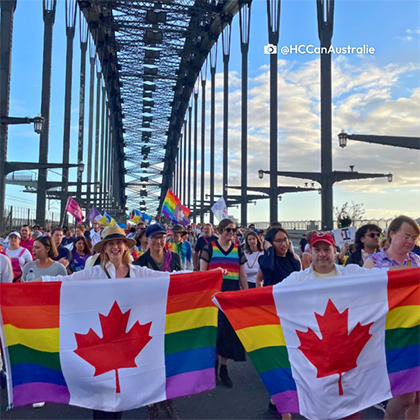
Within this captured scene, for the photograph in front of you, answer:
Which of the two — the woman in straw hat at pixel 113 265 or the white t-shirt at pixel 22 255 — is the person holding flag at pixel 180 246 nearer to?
the white t-shirt at pixel 22 255

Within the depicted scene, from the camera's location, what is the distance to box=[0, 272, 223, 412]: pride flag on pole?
11.2ft

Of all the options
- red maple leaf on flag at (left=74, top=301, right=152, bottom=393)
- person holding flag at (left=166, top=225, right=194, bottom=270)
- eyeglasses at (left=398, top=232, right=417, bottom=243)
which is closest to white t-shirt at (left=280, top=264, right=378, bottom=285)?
eyeglasses at (left=398, top=232, right=417, bottom=243)

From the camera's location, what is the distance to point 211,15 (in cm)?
3916

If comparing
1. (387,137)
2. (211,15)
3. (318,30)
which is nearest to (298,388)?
(387,137)

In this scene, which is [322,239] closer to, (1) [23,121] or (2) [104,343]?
(2) [104,343]

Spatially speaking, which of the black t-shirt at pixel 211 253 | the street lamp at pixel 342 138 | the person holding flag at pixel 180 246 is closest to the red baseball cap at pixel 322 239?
the black t-shirt at pixel 211 253

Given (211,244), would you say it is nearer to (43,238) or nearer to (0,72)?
(43,238)

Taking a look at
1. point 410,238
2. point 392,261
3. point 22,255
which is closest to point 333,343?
point 392,261

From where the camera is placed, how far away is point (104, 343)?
3520 millimetres

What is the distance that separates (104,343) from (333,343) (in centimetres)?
171

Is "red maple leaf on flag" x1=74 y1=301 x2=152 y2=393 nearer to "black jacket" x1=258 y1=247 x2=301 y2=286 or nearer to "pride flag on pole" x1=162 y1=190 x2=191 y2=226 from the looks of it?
"black jacket" x1=258 y1=247 x2=301 y2=286

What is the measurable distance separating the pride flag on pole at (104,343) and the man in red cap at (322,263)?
92cm

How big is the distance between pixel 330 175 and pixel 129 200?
107314mm

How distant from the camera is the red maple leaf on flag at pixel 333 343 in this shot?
3299 millimetres
